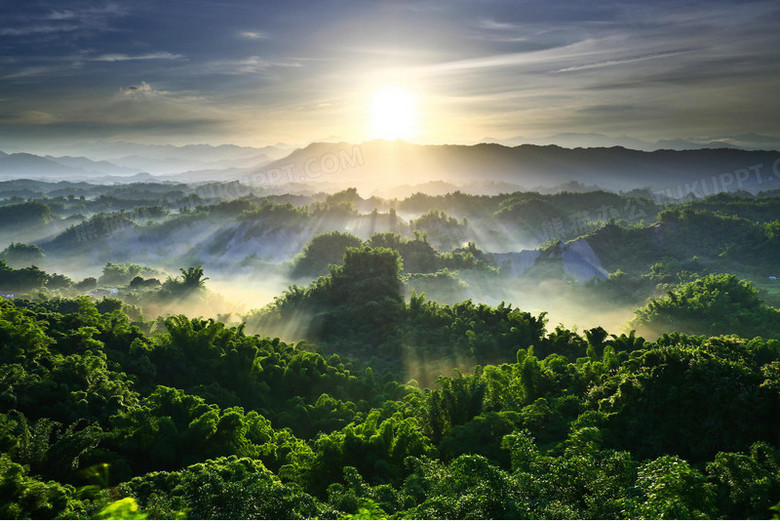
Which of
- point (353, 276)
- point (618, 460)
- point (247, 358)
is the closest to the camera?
point (618, 460)

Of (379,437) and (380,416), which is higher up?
(379,437)

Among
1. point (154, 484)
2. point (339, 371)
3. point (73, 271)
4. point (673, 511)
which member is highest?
point (673, 511)

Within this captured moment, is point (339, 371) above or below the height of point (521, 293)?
above

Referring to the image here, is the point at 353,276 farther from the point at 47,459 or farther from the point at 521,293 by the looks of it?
the point at 521,293

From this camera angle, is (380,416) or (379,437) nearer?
(379,437)

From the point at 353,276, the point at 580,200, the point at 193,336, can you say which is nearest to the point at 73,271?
the point at 353,276

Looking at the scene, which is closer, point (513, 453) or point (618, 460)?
point (618, 460)

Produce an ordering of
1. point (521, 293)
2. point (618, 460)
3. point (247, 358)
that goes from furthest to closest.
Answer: point (521, 293) < point (247, 358) < point (618, 460)
